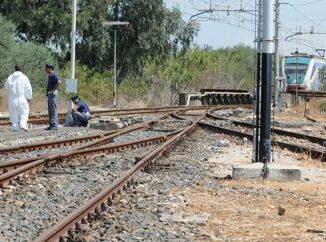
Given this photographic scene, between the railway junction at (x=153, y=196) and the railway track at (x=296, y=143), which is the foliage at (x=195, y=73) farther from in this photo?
the railway junction at (x=153, y=196)

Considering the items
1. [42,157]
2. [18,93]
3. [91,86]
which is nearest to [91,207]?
[42,157]

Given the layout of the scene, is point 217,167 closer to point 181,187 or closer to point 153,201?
point 181,187

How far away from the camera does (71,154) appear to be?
13.1 meters

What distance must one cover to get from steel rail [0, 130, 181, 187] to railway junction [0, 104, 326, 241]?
0.08 feet

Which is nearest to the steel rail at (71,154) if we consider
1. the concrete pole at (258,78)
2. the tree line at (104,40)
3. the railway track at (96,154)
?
the railway track at (96,154)

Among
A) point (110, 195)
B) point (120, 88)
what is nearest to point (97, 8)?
point (120, 88)

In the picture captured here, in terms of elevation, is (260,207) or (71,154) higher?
(71,154)

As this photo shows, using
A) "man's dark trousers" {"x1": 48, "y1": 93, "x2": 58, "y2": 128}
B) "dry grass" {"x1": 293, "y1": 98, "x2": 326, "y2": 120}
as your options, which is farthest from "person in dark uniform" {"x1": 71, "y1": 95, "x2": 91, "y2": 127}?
"dry grass" {"x1": 293, "y1": 98, "x2": 326, "y2": 120}

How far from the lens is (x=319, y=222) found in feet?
25.8

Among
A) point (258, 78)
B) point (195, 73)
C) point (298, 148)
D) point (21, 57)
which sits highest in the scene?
point (21, 57)

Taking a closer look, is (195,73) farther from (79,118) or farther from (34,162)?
(34,162)

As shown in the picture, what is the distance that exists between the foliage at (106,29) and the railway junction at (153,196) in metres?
32.7

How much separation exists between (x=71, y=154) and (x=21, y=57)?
2843 centimetres

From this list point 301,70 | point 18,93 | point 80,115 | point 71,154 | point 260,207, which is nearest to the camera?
point 260,207
